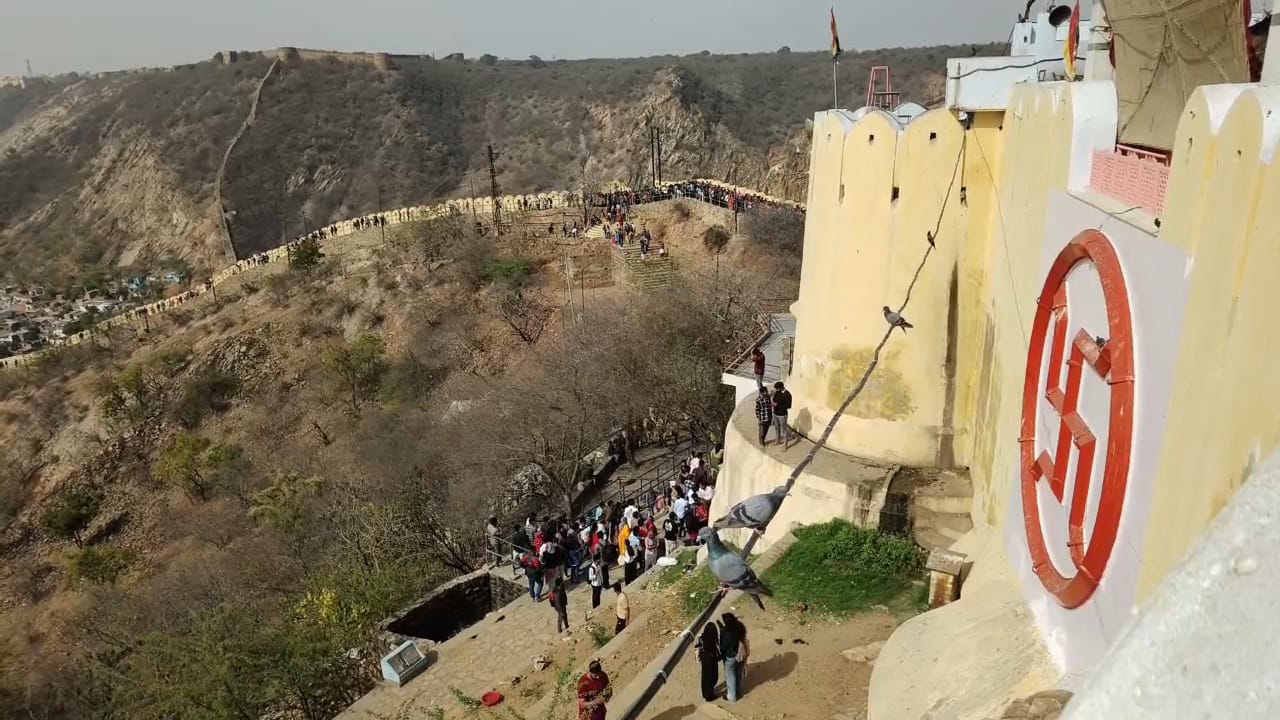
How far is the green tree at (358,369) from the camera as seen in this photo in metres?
32.4

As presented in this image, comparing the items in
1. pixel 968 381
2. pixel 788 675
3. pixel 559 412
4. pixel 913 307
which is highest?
pixel 913 307

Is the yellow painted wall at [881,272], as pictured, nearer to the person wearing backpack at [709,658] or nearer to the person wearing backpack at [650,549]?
the person wearing backpack at [650,549]

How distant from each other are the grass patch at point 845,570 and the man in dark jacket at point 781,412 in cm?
163

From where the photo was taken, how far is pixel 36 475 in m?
32.6

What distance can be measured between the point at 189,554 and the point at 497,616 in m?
16.6

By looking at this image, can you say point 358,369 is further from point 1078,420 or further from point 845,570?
point 1078,420

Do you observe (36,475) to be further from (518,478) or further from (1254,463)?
(1254,463)

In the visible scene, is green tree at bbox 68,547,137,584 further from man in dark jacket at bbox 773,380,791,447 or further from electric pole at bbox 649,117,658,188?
electric pole at bbox 649,117,658,188

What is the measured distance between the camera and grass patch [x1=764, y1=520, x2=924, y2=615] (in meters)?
9.08

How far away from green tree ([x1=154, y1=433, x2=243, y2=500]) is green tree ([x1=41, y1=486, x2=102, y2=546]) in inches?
96.7

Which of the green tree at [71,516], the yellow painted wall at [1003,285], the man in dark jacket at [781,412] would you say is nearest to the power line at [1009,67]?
the yellow painted wall at [1003,285]

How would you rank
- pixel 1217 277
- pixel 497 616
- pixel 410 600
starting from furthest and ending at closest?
pixel 410 600, pixel 497 616, pixel 1217 277

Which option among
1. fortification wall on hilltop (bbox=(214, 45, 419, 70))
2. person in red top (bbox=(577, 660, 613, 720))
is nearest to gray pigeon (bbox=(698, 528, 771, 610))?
person in red top (bbox=(577, 660, 613, 720))

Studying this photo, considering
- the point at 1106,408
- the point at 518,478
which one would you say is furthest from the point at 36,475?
the point at 1106,408
